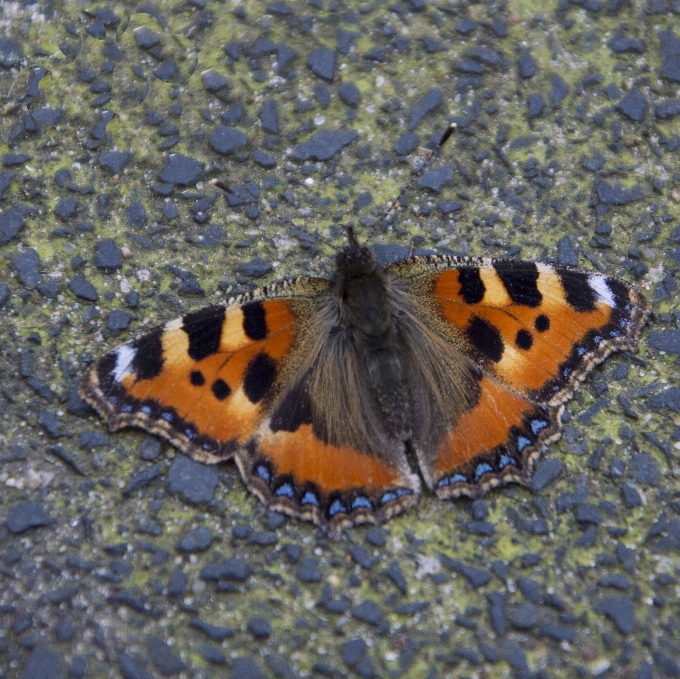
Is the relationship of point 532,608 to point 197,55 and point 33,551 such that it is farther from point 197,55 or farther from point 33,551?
point 197,55

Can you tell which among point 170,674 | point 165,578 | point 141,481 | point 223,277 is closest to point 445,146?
point 223,277

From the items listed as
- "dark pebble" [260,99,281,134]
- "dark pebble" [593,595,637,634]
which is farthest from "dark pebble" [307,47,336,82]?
"dark pebble" [593,595,637,634]

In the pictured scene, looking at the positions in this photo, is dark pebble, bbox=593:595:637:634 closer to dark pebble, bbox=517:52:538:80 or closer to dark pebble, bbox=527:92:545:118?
dark pebble, bbox=527:92:545:118

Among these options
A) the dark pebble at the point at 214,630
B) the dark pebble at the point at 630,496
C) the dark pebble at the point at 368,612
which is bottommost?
the dark pebble at the point at 214,630

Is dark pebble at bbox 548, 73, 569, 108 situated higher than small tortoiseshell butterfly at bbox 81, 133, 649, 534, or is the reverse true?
dark pebble at bbox 548, 73, 569, 108

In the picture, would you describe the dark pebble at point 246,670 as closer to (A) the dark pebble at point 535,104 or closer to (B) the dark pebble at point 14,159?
(B) the dark pebble at point 14,159

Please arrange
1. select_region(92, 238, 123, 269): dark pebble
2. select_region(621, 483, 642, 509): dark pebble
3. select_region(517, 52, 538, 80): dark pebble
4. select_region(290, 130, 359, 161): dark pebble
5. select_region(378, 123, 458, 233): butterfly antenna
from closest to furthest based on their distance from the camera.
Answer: select_region(621, 483, 642, 509): dark pebble, select_region(92, 238, 123, 269): dark pebble, select_region(378, 123, 458, 233): butterfly antenna, select_region(290, 130, 359, 161): dark pebble, select_region(517, 52, 538, 80): dark pebble

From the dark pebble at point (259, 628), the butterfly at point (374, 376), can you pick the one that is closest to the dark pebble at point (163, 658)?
the dark pebble at point (259, 628)
